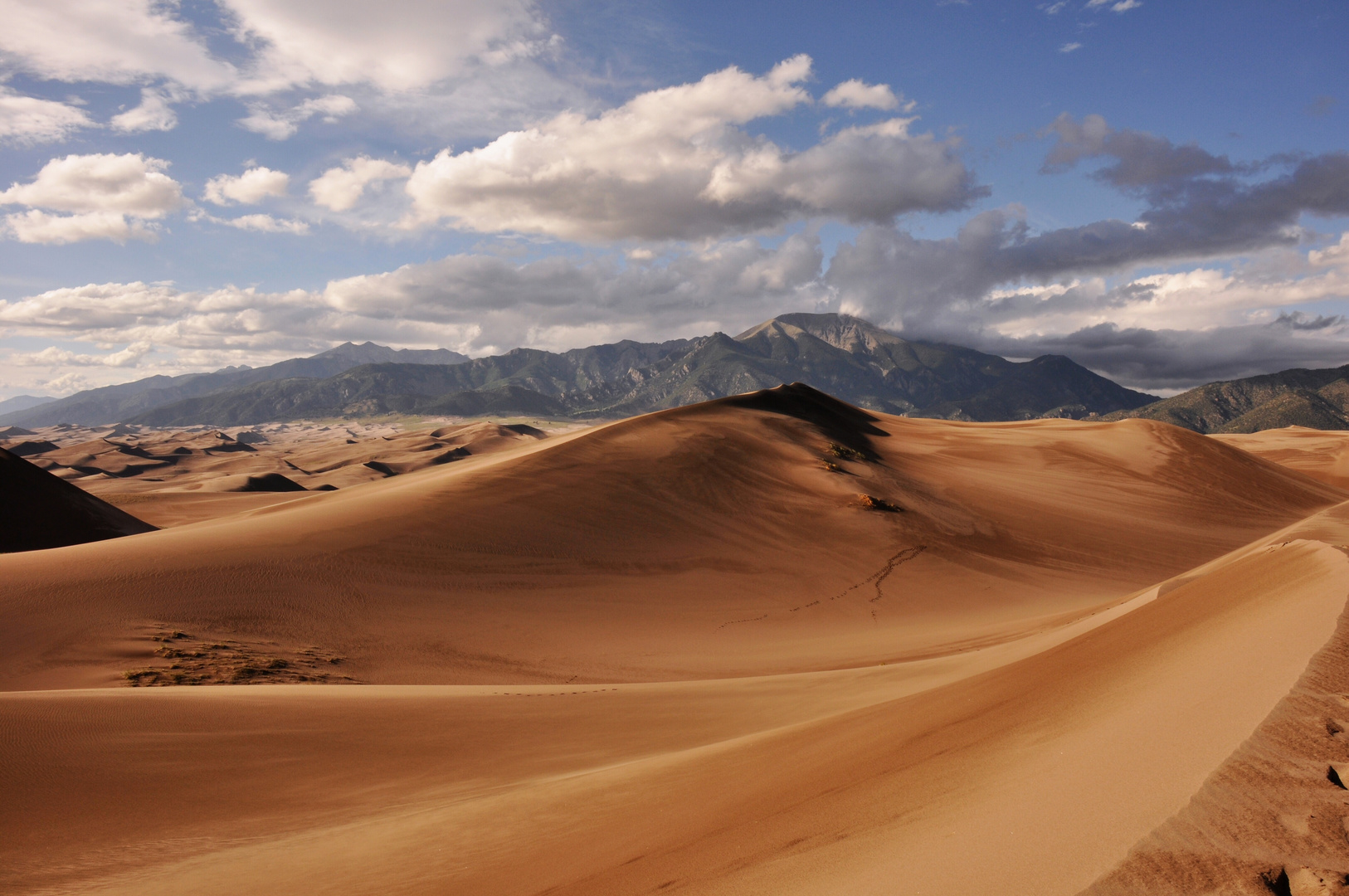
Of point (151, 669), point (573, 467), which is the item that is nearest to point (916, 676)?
point (151, 669)

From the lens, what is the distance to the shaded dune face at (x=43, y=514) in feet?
95.0

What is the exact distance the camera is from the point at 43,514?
99.7ft

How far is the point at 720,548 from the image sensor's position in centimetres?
2500

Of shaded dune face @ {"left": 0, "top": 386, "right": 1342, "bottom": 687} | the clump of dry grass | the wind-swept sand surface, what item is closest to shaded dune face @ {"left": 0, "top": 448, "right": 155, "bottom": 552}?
shaded dune face @ {"left": 0, "top": 386, "right": 1342, "bottom": 687}

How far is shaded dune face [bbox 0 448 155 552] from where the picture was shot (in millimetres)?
28969

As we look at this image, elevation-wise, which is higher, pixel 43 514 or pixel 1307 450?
pixel 43 514

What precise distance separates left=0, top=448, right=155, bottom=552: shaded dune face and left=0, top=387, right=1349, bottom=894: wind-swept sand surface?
13375mm

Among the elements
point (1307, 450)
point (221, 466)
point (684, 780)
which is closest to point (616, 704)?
point (684, 780)

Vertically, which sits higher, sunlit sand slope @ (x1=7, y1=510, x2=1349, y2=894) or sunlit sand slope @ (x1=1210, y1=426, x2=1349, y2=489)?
sunlit sand slope @ (x1=7, y1=510, x2=1349, y2=894)

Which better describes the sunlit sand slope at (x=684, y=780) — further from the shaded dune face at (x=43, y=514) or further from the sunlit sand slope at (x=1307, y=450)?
the sunlit sand slope at (x=1307, y=450)

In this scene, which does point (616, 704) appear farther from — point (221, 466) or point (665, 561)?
point (221, 466)

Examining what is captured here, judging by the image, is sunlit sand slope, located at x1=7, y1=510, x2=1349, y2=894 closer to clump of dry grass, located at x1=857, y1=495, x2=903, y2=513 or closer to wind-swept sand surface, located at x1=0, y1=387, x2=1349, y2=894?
wind-swept sand surface, located at x1=0, y1=387, x2=1349, y2=894

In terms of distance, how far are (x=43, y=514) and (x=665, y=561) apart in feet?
85.0

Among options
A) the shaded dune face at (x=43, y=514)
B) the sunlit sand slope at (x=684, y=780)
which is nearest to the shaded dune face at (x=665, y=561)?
the sunlit sand slope at (x=684, y=780)
